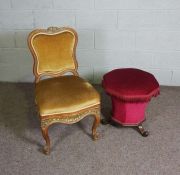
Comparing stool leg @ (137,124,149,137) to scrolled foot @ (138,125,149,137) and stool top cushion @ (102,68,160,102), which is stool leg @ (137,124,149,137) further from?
stool top cushion @ (102,68,160,102)

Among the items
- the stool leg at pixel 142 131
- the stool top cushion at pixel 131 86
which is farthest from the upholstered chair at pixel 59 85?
the stool leg at pixel 142 131

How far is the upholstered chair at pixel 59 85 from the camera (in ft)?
5.86

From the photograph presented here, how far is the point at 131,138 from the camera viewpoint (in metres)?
2.08

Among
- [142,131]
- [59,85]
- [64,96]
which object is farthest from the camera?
[142,131]

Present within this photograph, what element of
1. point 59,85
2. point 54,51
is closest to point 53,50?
point 54,51

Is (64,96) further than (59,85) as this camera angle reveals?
No

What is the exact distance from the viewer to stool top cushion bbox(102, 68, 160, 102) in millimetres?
1895

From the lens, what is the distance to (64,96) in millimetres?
1840

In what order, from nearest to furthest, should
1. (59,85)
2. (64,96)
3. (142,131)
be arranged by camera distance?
(64,96) < (59,85) < (142,131)

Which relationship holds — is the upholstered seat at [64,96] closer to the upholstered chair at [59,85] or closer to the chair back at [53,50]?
the upholstered chair at [59,85]

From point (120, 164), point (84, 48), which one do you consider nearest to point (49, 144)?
point (120, 164)

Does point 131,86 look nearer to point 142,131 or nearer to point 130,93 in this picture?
point 130,93

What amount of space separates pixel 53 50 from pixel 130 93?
68 centimetres

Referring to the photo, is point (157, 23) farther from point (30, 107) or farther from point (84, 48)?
point (30, 107)
